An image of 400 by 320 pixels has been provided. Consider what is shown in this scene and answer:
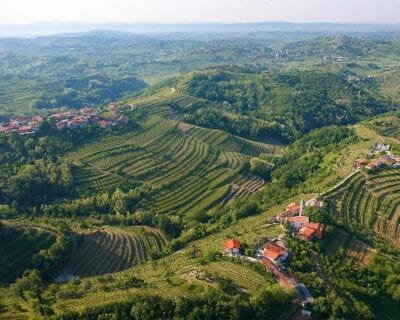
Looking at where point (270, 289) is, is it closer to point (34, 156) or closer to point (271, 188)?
point (271, 188)

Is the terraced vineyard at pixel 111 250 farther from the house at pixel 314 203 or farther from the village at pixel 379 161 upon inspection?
the village at pixel 379 161

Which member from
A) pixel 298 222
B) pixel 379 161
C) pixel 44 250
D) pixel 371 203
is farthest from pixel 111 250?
pixel 379 161

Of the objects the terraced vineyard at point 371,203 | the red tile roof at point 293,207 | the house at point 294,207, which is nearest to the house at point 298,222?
the house at point 294,207

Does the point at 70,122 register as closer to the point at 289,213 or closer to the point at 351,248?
the point at 289,213

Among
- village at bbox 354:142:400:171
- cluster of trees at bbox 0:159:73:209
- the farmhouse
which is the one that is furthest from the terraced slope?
cluster of trees at bbox 0:159:73:209

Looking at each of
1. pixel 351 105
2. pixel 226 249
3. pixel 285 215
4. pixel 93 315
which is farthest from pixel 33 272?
pixel 351 105

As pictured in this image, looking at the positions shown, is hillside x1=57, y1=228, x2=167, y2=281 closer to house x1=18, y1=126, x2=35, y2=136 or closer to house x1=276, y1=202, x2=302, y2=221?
house x1=276, y1=202, x2=302, y2=221
